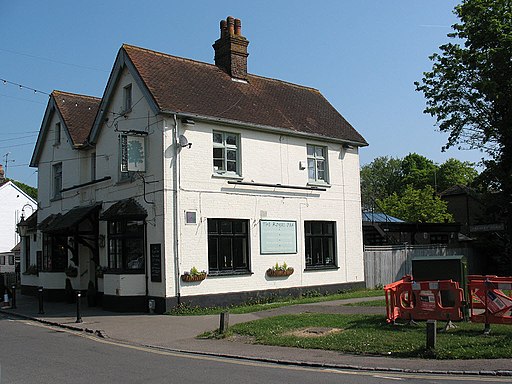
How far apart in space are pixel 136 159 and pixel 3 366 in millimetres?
10485

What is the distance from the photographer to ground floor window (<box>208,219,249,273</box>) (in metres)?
20.4

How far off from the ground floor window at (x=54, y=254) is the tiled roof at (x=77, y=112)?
15.5ft

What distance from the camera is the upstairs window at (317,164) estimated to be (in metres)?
24.3

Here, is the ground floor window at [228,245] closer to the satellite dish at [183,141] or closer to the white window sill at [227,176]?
the white window sill at [227,176]

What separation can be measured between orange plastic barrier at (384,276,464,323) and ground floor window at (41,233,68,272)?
1674cm

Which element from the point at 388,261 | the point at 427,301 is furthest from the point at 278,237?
the point at 427,301

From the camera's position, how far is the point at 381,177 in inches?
3516

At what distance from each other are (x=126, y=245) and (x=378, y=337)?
1159 centimetres

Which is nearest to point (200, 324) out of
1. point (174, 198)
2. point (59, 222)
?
point (174, 198)

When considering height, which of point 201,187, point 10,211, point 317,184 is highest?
point 10,211

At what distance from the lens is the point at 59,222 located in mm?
23703

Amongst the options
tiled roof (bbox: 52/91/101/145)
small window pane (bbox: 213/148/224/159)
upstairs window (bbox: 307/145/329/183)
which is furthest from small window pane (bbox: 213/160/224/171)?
tiled roof (bbox: 52/91/101/145)

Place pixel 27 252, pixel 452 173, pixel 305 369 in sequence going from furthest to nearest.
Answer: pixel 452 173 < pixel 27 252 < pixel 305 369

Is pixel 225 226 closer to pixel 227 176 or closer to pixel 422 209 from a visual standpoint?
pixel 227 176
